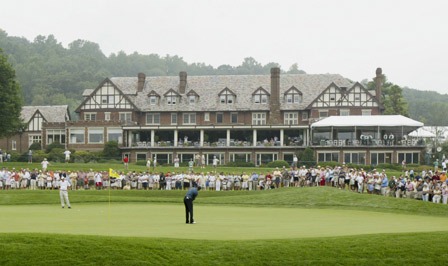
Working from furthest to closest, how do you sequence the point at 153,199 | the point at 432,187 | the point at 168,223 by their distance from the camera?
the point at 153,199 < the point at 432,187 < the point at 168,223

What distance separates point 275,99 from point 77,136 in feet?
77.1

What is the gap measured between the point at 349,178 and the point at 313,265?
3075 centimetres

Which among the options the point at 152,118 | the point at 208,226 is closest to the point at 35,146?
the point at 152,118

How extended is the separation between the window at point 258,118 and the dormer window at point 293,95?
3411 mm

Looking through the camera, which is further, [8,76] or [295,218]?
[8,76]

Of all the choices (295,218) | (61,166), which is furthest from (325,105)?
A: (295,218)

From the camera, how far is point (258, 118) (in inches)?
3359

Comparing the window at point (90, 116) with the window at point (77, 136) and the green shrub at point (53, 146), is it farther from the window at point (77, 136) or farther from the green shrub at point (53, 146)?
the green shrub at point (53, 146)

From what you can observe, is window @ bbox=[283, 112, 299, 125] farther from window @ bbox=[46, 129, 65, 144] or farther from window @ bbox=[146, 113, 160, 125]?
window @ bbox=[46, 129, 65, 144]

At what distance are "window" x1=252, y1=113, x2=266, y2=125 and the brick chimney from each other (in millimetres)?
1016

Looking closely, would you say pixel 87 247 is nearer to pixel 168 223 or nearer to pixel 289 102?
pixel 168 223

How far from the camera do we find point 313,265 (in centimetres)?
1337

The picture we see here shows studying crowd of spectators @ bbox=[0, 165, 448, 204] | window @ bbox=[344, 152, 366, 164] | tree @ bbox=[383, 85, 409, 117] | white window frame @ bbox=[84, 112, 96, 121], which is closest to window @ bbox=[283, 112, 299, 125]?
window @ bbox=[344, 152, 366, 164]

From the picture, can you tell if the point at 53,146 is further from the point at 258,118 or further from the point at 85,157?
the point at 258,118
